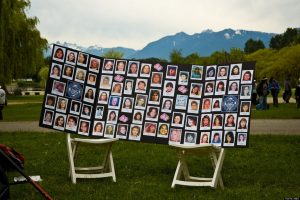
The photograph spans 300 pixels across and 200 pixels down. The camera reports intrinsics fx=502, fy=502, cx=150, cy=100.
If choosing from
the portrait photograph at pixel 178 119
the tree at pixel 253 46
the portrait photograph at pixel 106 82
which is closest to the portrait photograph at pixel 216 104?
the portrait photograph at pixel 178 119

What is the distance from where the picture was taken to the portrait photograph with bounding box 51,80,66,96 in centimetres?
768

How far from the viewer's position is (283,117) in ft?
62.0

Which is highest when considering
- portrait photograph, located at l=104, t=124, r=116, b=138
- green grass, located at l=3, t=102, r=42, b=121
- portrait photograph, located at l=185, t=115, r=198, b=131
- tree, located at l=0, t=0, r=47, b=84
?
tree, located at l=0, t=0, r=47, b=84

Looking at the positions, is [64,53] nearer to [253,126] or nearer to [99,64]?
[99,64]

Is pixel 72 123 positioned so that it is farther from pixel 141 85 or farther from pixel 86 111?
pixel 141 85

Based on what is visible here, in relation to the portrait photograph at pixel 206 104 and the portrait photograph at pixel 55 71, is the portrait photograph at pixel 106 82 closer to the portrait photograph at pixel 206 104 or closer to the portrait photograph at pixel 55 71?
the portrait photograph at pixel 55 71

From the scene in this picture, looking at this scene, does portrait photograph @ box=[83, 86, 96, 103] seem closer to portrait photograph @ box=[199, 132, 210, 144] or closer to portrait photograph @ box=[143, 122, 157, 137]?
portrait photograph @ box=[143, 122, 157, 137]

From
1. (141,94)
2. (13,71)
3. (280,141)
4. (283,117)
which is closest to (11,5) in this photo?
(13,71)

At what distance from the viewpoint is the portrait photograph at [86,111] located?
7777 millimetres

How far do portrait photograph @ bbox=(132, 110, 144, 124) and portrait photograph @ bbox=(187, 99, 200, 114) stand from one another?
2.44ft

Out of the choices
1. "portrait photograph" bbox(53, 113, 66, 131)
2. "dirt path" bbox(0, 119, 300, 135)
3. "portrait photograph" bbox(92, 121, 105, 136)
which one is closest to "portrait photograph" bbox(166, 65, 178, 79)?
"portrait photograph" bbox(92, 121, 105, 136)

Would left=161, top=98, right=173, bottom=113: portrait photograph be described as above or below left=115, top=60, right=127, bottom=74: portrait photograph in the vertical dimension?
below

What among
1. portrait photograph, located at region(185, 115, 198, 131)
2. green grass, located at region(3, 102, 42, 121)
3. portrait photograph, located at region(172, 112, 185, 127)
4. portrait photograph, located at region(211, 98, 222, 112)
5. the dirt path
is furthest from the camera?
green grass, located at region(3, 102, 42, 121)

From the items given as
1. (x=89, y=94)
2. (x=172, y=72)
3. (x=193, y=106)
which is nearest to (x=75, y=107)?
(x=89, y=94)
